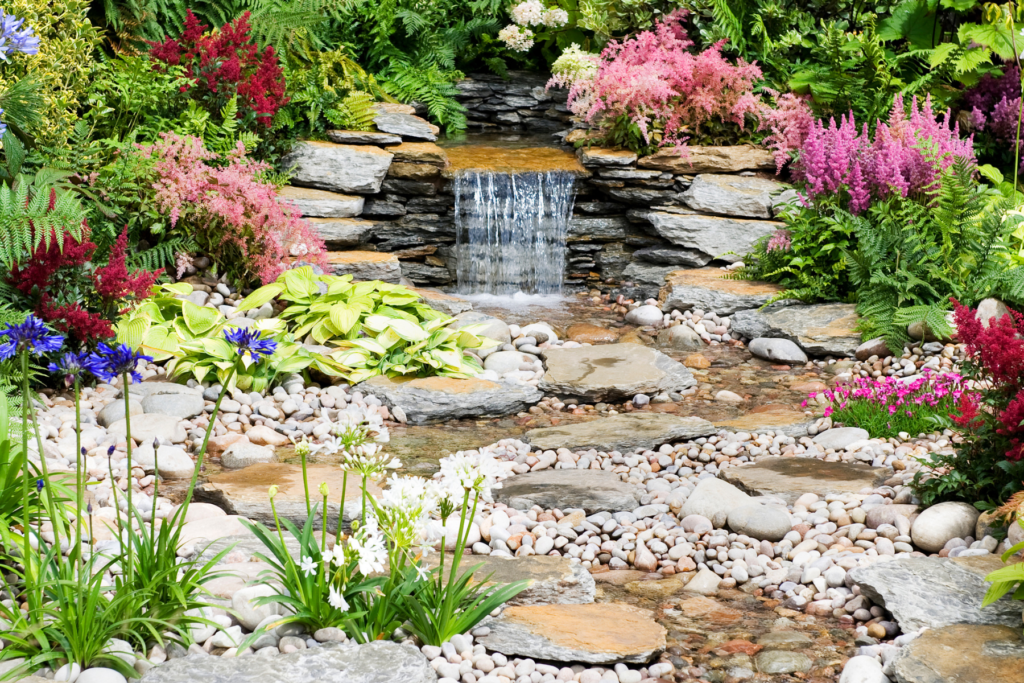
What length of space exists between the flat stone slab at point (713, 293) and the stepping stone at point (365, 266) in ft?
6.41

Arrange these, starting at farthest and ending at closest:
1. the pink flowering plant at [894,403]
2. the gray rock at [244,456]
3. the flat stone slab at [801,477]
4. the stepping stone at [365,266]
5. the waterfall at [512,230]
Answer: the waterfall at [512,230]
the stepping stone at [365,266]
the pink flowering plant at [894,403]
the gray rock at [244,456]
the flat stone slab at [801,477]

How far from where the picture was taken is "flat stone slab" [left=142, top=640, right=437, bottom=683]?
2201 mm

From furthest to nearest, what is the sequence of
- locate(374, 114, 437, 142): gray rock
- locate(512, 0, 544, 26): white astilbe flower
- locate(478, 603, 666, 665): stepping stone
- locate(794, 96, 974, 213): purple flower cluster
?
locate(512, 0, 544, 26): white astilbe flower
locate(374, 114, 437, 142): gray rock
locate(794, 96, 974, 213): purple flower cluster
locate(478, 603, 666, 665): stepping stone

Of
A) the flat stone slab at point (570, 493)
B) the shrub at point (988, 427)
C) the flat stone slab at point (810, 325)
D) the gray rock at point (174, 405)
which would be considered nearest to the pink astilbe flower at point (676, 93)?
the flat stone slab at point (810, 325)

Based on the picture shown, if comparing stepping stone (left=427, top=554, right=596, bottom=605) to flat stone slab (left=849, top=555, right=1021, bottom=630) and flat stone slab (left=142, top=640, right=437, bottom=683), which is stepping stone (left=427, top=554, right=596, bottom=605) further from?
flat stone slab (left=849, top=555, right=1021, bottom=630)

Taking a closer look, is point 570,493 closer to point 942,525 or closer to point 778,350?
point 942,525

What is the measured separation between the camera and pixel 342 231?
688 cm

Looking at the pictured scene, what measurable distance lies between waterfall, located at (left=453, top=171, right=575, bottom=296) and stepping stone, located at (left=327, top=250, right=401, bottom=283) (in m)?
0.89

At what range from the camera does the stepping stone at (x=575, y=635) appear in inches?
99.8

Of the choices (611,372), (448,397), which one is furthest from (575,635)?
(611,372)

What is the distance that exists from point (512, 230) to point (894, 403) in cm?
376

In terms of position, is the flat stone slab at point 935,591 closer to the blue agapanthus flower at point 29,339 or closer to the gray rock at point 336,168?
the blue agapanthus flower at point 29,339

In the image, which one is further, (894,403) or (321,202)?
(321,202)

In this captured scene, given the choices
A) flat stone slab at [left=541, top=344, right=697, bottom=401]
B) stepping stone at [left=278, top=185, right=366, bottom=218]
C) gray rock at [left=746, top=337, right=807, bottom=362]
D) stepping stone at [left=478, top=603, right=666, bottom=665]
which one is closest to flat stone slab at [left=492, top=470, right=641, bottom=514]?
stepping stone at [left=478, top=603, right=666, bottom=665]
